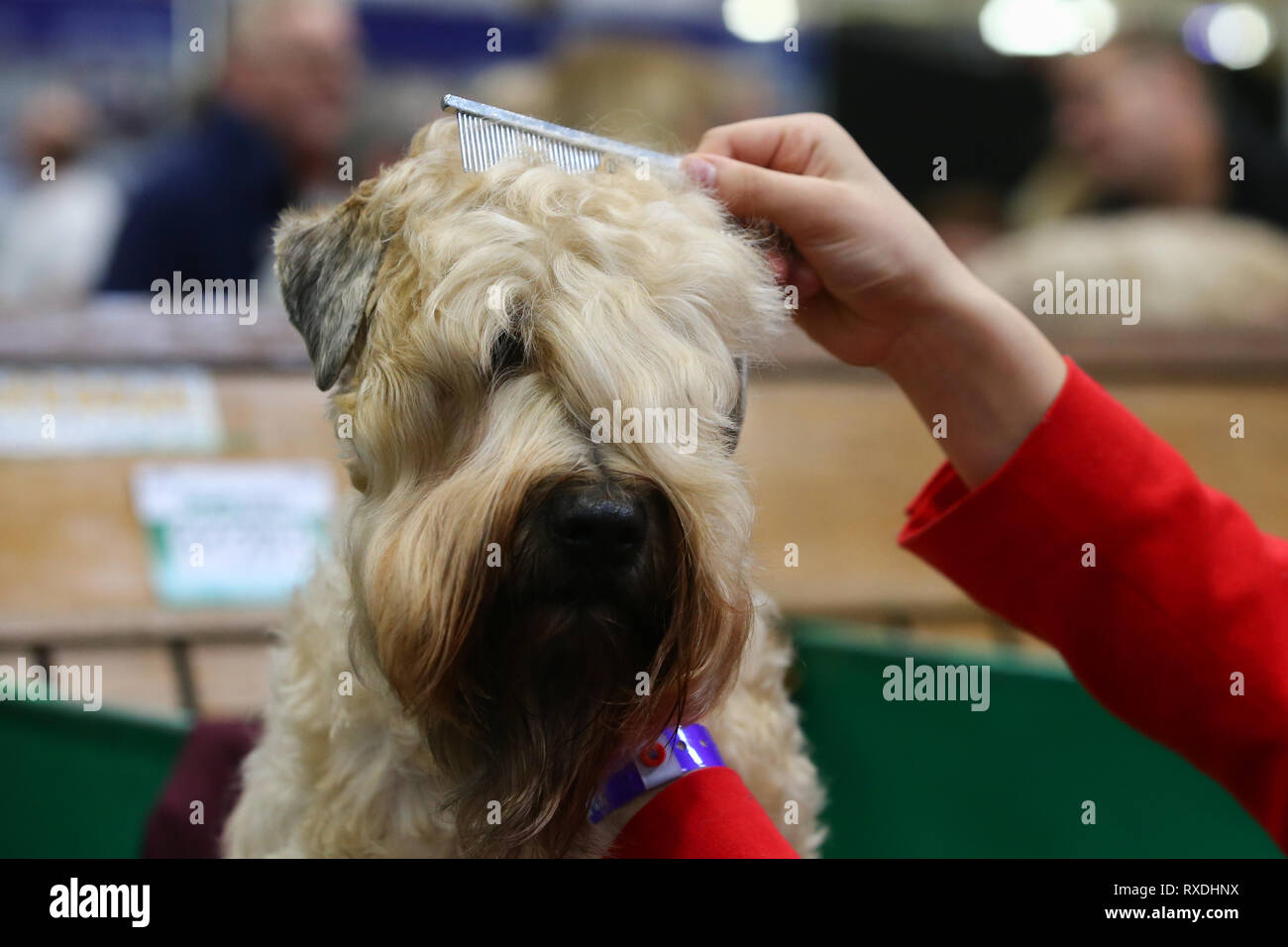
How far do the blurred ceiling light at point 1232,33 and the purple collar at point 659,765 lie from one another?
627cm

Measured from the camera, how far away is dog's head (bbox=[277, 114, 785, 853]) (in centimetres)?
144

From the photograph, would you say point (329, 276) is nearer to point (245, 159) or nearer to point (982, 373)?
point (982, 373)

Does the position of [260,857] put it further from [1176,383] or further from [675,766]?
[1176,383]

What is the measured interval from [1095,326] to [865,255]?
9.43ft

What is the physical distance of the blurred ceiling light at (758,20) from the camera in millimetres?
6273

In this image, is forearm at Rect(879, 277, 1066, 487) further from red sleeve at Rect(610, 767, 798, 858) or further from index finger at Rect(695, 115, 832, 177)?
A: red sleeve at Rect(610, 767, 798, 858)

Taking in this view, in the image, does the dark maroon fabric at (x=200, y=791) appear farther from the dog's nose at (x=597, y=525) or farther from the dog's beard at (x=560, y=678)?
the dog's nose at (x=597, y=525)

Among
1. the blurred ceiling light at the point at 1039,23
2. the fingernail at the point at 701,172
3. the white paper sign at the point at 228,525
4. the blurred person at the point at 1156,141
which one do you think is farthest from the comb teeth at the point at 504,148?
the blurred ceiling light at the point at 1039,23

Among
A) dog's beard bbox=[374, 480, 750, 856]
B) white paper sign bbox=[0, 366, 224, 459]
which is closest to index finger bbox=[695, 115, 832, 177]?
dog's beard bbox=[374, 480, 750, 856]

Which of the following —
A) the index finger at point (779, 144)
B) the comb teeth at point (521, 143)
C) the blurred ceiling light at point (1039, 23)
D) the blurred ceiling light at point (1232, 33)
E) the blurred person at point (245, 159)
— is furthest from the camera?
the blurred ceiling light at point (1232, 33)

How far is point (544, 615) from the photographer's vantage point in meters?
1.48

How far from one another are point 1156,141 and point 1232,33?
216 cm
